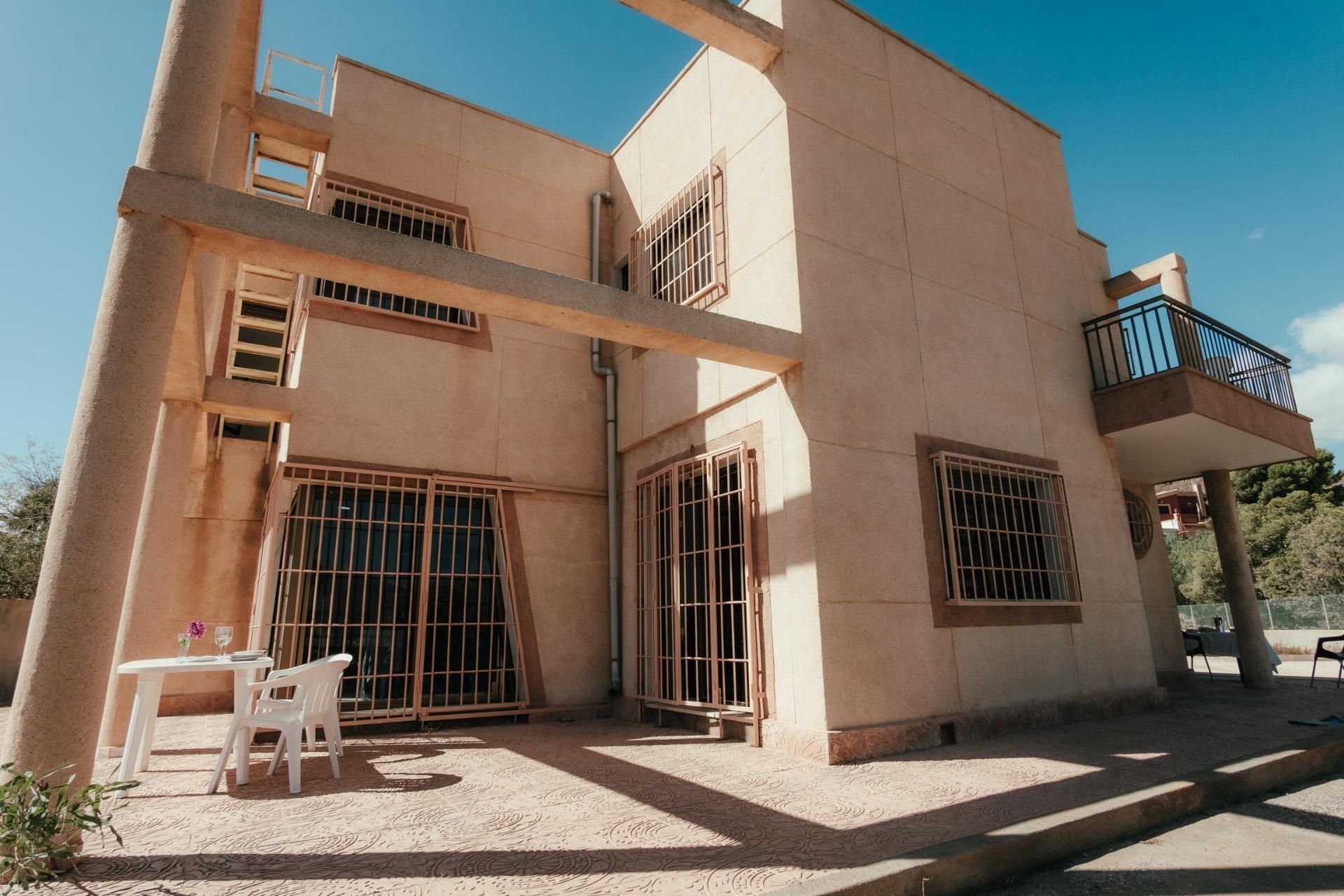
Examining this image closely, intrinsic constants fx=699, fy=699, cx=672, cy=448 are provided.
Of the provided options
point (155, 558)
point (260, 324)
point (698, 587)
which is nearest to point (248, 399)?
point (155, 558)

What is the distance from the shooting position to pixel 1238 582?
938 centimetres

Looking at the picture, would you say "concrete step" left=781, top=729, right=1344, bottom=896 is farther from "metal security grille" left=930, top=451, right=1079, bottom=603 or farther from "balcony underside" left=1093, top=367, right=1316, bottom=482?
"balcony underside" left=1093, top=367, right=1316, bottom=482

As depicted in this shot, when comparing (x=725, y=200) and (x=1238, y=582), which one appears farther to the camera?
(x=1238, y=582)

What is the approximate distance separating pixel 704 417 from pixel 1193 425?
18.4 ft

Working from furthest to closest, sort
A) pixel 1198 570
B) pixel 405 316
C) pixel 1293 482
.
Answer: pixel 1293 482 → pixel 1198 570 → pixel 405 316

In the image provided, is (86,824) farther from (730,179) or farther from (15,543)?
(15,543)

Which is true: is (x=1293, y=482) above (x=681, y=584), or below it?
above

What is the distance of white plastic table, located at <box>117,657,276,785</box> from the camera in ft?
14.6

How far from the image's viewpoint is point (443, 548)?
24.7 ft

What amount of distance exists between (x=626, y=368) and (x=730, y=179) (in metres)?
2.55

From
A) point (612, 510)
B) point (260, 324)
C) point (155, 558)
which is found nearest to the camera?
point (155, 558)

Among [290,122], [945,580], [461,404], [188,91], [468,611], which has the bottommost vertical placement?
[468,611]

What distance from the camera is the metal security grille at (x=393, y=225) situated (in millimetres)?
7652

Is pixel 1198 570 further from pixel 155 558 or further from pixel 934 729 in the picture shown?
pixel 155 558
